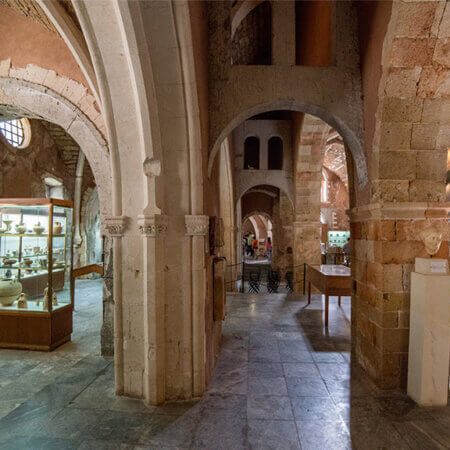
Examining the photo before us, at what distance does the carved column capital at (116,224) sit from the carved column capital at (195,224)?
0.65 metres

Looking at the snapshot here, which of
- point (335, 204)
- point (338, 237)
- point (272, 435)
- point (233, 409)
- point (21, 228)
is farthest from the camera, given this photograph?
point (335, 204)

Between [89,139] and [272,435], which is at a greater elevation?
[89,139]

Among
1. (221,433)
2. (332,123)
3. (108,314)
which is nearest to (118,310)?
(108,314)

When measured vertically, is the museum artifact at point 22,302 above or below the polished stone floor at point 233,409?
above

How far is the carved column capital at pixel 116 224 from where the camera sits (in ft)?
9.75

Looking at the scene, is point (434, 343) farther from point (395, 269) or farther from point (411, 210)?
point (411, 210)

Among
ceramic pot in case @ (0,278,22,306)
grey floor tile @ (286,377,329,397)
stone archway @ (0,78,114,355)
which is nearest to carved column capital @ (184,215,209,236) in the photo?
stone archway @ (0,78,114,355)

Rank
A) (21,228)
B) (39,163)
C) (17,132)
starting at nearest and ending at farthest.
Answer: (21,228) → (17,132) → (39,163)

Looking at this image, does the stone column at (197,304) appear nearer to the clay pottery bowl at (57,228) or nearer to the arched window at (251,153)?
the clay pottery bowl at (57,228)

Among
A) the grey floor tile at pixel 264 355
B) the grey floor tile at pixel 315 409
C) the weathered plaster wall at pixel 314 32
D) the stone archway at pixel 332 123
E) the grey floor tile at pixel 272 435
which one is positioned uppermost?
the weathered plaster wall at pixel 314 32

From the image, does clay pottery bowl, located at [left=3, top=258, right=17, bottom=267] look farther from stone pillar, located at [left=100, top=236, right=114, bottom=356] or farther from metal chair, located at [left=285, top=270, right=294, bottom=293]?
metal chair, located at [left=285, top=270, right=294, bottom=293]

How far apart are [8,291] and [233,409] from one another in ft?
12.9

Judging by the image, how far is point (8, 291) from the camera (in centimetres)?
447

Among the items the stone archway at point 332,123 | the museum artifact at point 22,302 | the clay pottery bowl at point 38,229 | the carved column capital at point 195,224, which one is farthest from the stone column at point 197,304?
the museum artifact at point 22,302
